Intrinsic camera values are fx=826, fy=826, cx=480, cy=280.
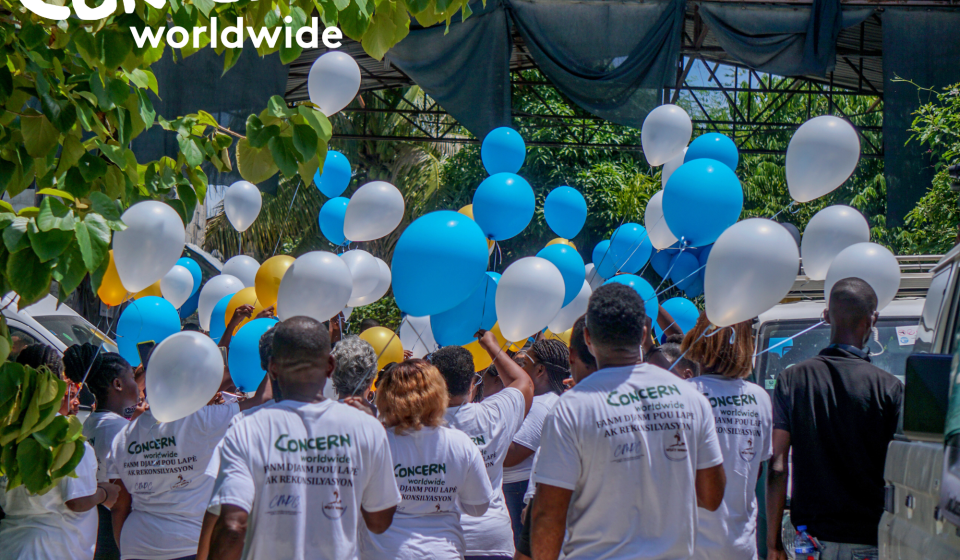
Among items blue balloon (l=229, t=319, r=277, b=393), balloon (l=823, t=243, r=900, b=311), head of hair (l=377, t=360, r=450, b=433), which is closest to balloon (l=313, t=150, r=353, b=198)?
blue balloon (l=229, t=319, r=277, b=393)

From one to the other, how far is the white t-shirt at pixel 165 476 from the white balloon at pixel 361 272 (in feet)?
5.78

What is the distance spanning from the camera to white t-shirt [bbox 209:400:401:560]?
245 cm

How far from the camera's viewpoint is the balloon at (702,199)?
4.51m

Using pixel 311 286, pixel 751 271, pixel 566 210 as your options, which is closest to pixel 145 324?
pixel 311 286

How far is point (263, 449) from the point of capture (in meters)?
2.47

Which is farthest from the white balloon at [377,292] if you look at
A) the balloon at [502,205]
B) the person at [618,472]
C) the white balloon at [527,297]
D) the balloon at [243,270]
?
the person at [618,472]

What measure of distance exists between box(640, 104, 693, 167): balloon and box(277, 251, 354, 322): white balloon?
2.67 m

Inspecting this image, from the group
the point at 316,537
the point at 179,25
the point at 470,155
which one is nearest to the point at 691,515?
the point at 316,537

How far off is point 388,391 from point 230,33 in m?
1.34

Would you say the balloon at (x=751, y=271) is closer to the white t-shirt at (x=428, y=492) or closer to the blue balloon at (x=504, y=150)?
the white t-shirt at (x=428, y=492)

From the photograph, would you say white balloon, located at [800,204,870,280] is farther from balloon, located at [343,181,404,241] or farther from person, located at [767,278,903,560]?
balloon, located at [343,181,404,241]

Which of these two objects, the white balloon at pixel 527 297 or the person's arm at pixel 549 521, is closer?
the person's arm at pixel 549 521

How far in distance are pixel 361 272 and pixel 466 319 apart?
0.86m

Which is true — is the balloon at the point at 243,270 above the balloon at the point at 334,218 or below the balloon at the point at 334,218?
below
